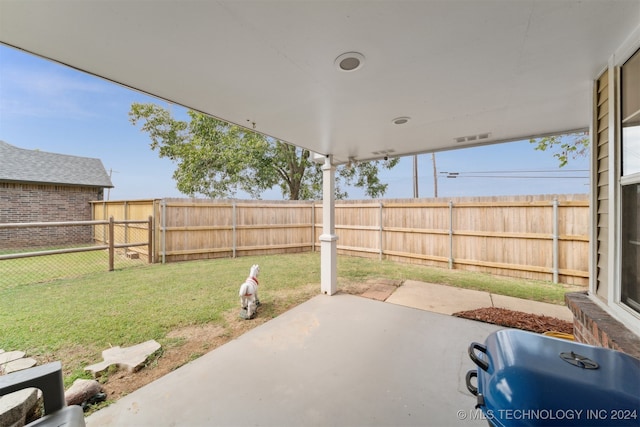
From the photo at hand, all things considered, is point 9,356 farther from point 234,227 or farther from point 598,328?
point 234,227

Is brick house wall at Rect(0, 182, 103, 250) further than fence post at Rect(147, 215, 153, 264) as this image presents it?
Yes

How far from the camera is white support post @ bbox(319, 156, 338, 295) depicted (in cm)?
416

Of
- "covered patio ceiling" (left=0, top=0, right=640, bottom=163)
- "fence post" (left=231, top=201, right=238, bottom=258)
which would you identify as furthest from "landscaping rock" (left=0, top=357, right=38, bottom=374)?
"fence post" (left=231, top=201, right=238, bottom=258)

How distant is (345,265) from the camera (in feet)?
21.4

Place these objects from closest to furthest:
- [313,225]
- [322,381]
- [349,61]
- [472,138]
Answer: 1. [349,61]
2. [322,381]
3. [472,138]
4. [313,225]

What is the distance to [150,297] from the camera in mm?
4023

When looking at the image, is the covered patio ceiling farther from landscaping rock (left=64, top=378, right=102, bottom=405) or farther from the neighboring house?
the neighboring house

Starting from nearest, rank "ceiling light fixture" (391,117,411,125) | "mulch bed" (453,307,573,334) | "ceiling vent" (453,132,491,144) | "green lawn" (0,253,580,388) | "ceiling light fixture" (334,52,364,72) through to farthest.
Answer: "ceiling light fixture" (334,52,364,72) → "ceiling light fixture" (391,117,411,125) → "green lawn" (0,253,580,388) → "mulch bed" (453,307,573,334) → "ceiling vent" (453,132,491,144)

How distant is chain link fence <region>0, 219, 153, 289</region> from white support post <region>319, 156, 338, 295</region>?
501 cm

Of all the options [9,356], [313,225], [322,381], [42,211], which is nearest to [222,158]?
[313,225]

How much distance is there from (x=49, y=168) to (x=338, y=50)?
13.9 metres

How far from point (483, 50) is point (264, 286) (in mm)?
4523

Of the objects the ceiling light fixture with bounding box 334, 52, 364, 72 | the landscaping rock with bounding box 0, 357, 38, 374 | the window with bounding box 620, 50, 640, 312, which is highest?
the ceiling light fixture with bounding box 334, 52, 364, 72

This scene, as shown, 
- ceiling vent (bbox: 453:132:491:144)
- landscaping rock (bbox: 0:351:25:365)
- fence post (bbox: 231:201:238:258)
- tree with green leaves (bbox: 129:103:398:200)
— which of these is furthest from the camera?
tree with green leaves (bbox: 129:103:398:200)
